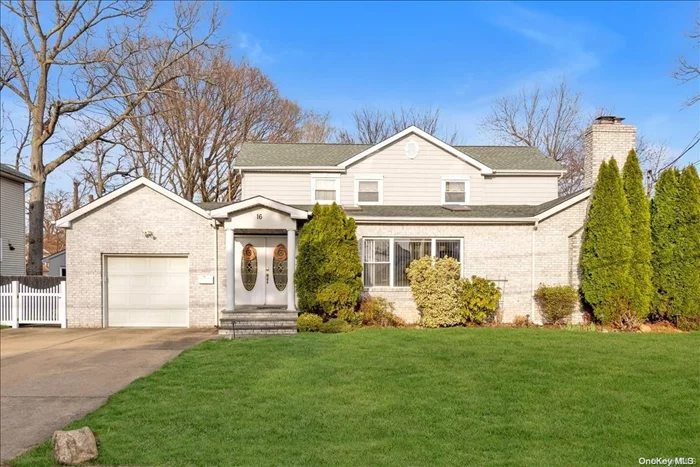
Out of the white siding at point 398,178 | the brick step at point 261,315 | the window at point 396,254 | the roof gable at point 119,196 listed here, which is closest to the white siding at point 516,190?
the white siding at point 398,178

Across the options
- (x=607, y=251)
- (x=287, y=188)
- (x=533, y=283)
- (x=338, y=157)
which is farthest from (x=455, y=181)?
(x=287, y=188)

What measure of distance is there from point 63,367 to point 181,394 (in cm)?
347

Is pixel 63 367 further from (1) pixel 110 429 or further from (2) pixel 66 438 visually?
(2) pixel 66 438

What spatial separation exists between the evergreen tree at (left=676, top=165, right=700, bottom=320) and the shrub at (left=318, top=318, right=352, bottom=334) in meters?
9.04

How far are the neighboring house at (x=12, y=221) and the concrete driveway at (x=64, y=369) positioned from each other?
23.4 ft

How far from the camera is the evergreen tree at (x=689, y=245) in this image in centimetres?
1280

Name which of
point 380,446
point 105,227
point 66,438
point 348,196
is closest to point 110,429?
point 66,438

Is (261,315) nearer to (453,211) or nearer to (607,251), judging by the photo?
(453,211)

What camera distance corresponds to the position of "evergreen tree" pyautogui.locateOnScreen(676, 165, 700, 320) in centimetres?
1280

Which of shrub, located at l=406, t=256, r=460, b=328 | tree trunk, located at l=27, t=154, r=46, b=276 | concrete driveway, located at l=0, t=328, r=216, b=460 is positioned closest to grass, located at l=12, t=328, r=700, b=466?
concrete driveway, located at l=0, t=328, r=216, b=460

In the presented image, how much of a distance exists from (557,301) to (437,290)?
3541mm

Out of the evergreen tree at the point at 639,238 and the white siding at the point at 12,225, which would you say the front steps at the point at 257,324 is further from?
the white siding at the point at 12,225

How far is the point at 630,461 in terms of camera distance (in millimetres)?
4633

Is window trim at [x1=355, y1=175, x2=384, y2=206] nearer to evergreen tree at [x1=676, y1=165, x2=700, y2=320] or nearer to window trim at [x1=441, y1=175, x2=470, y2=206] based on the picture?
window trim at [x1=441, y1=175, x2=470, y2=206]
